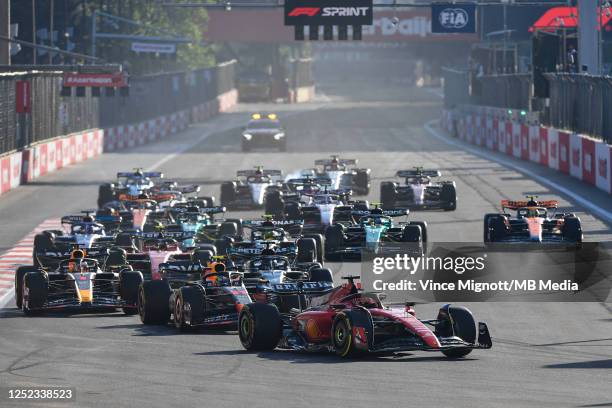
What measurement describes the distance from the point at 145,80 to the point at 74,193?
108ft

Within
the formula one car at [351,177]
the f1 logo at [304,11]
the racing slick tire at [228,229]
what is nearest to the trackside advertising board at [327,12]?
the f1 logo at [304,11]

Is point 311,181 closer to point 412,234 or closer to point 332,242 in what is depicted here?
point 332,242

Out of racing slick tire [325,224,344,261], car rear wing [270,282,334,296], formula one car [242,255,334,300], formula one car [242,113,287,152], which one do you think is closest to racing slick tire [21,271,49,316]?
formula one car [242,255,334,300]

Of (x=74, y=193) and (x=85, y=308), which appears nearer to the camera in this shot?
(x=85, y=308)

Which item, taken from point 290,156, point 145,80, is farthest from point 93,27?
point 290,156

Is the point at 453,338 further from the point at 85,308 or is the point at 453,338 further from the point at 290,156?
the point at 290,156

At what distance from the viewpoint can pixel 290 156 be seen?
6166 centimetres

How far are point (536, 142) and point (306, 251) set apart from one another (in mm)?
29225

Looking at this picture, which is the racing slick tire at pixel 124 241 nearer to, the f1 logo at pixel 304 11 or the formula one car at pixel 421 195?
the formula one car at pixel 421 195

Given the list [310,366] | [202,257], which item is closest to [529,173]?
[202,257]

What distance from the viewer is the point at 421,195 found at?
37.8 meters

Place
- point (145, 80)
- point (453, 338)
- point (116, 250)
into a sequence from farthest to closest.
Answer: point (145, 80), point (116, 250), point (453, 338)

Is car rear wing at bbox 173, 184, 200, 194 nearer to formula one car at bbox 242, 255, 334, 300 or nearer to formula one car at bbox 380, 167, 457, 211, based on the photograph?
formula one car at bbox 380, 167, 457, 211

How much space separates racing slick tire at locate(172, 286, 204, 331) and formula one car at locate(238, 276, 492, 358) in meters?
1.38
